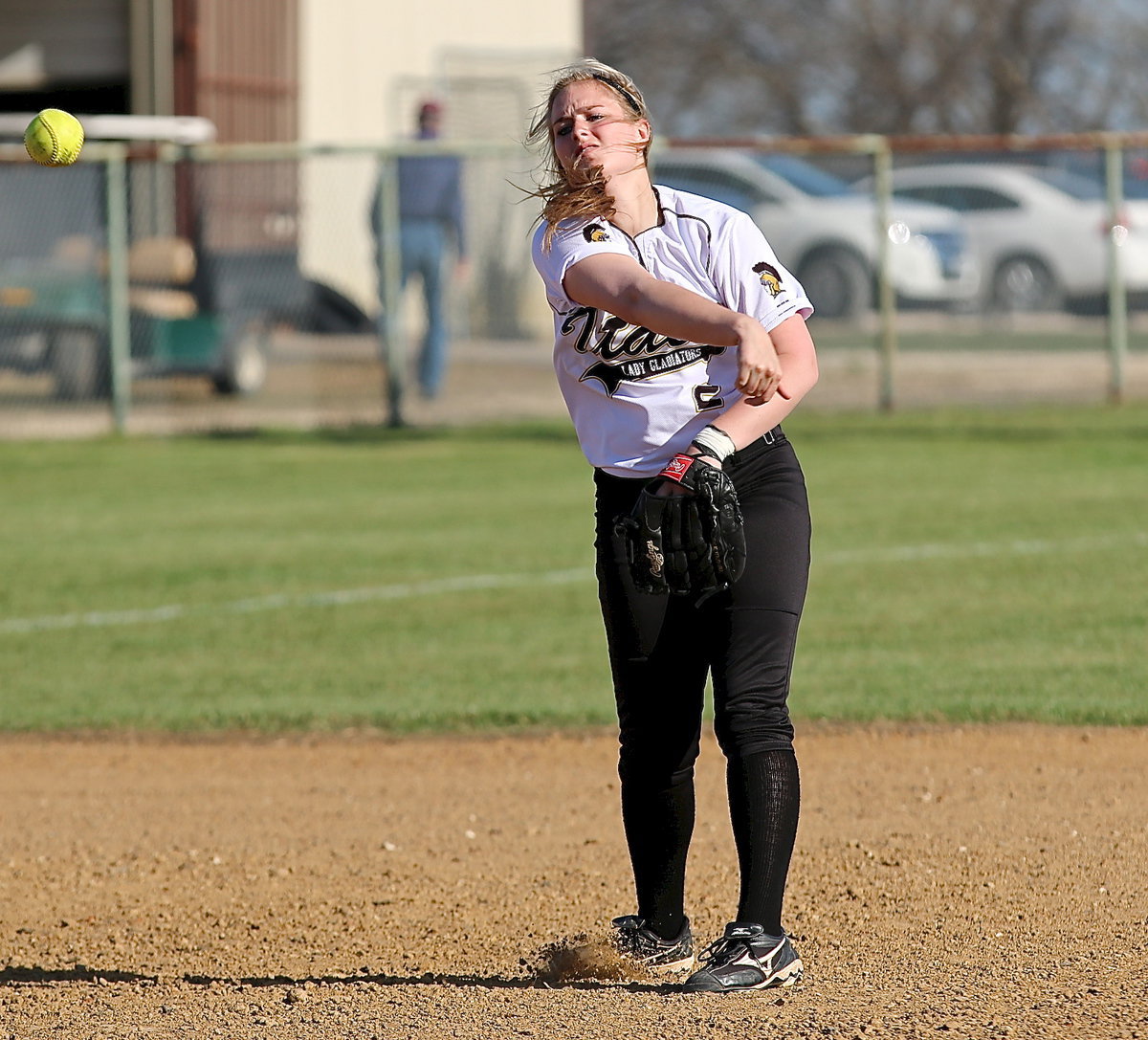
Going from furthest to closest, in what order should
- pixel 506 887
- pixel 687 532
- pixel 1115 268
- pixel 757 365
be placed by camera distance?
1. pixel 1115 268
2. pixel 506 887
3. pixel 687 532
4. pixel 757 365

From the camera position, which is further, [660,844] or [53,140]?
[53,140]

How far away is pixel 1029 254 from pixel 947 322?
1158 millimetres

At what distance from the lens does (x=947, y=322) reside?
58.7 ft

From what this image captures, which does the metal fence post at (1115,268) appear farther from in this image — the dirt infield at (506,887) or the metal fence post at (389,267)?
the dirt infield at (506,887)

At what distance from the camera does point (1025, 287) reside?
59.5 ft

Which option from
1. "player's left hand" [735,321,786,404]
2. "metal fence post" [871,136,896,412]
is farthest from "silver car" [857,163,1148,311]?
"player's left hand" [735,321,786,404]

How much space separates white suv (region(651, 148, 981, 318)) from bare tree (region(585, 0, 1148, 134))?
2081cm

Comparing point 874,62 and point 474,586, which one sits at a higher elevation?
point 874,62

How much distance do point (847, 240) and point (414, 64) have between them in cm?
899

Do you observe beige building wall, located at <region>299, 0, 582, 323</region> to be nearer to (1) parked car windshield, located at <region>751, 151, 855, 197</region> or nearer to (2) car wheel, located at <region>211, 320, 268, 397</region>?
(1) parked car windshield, located at <region>751, 151, 855, 197</region>

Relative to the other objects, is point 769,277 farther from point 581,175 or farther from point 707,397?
point 581,175

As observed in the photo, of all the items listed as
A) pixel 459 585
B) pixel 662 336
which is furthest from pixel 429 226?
pixel 662 336

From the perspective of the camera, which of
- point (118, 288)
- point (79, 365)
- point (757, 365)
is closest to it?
point (757, 365)

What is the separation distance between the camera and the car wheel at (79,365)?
16.2 metres
